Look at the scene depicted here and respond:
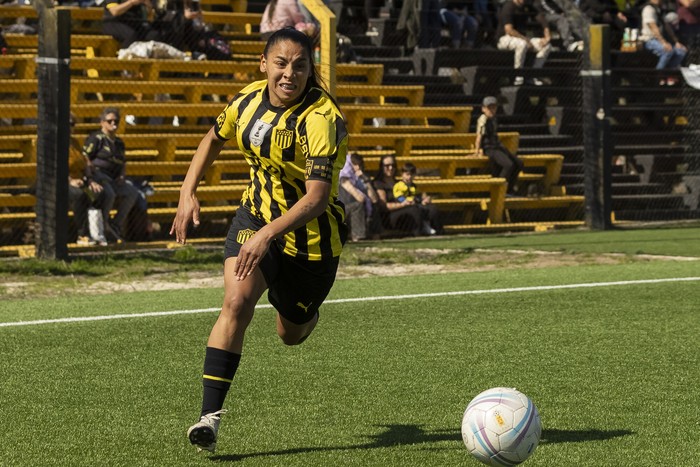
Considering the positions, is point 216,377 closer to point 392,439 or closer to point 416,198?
point 392,439

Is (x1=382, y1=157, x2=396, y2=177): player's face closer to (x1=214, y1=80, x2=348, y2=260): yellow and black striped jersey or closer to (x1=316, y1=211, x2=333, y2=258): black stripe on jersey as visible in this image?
(x1=214, y1=80, x2=348, y2=260): yellow and black striped jersey

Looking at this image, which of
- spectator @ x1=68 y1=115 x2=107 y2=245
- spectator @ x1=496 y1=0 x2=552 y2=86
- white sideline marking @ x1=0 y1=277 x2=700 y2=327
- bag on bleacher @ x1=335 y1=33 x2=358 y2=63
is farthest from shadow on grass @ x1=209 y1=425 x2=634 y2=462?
spectator @ x1=496 y1=0 x2=552 y2=86

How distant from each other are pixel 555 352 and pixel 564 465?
9.29 feet

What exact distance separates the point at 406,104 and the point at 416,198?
123 inches

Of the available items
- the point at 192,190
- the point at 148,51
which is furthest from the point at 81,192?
the point at 192,190

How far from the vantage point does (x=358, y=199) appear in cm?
1606

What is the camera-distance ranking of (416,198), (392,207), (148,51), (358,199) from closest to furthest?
(358,199)
(392,207)
(416,198)
(148,51)

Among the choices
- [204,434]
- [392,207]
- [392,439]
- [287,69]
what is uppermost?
[287,69]

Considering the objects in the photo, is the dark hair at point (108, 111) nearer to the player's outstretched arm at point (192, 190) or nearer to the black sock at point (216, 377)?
the player's outstretched arm at point (192, 190)

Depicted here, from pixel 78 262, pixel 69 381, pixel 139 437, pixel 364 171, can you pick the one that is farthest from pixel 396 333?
pixel 364 171

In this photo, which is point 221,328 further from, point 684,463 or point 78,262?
point 78,262

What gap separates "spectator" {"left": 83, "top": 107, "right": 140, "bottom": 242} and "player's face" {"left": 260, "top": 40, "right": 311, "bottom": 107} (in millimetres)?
9187

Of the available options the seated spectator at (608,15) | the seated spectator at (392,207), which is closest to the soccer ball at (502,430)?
the seated spectator at (392,207)

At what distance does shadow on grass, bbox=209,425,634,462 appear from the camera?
575 centimetres
